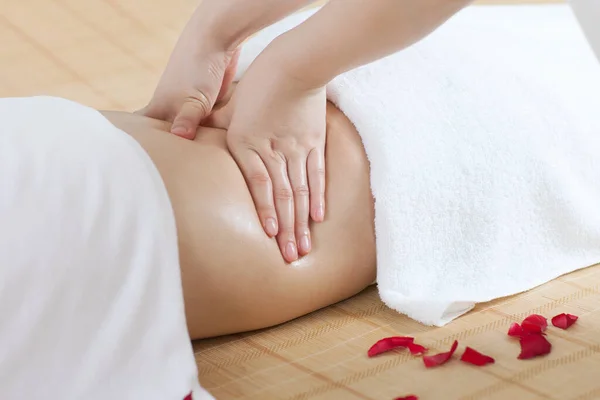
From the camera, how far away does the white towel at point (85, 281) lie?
1129 mm

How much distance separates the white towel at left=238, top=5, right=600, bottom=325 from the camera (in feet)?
4.66

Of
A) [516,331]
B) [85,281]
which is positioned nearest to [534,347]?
[516,331]

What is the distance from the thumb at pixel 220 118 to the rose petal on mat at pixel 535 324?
538mm

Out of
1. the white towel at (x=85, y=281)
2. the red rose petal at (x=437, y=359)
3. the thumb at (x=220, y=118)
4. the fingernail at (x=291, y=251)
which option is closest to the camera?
the white towel at (x=85, y=281)

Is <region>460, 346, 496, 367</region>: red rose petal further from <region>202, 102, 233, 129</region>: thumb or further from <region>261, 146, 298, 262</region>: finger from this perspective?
<region>202, 102, 233, 129</region>: thumb

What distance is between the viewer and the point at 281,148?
55.6 inches

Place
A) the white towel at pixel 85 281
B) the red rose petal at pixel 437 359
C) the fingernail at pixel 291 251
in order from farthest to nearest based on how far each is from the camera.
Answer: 1. the fingernail at pixel 291 251
2. the red rose petal at pixel 437 359
3. the white towel at pixel 85 281

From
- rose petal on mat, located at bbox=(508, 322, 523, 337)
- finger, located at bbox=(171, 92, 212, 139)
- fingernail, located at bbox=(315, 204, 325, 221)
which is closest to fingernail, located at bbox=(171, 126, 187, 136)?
finger, located at bbox=(171, 92, 212, 139)

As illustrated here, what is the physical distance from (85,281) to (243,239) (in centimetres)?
25

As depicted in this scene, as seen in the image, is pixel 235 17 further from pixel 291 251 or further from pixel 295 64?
pixel 291 251

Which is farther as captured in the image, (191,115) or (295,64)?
(191,115)

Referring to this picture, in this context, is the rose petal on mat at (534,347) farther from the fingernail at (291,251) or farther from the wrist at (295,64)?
the wrist at (295,64)

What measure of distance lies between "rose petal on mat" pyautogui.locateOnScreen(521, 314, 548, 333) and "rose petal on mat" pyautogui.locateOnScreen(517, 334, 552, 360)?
0.09ft

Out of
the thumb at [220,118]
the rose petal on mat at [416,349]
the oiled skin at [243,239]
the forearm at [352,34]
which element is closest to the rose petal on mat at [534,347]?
the rose petal on mat at [416,349]
